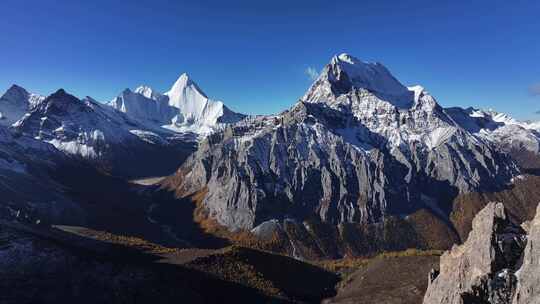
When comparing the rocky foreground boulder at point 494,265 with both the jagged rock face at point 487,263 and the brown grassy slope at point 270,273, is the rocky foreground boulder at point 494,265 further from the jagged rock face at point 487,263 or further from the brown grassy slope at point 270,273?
the brown grassy slope at point 270,273

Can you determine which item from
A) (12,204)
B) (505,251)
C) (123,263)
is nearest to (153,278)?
(123,263)

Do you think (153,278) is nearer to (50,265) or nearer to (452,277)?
(50,265)

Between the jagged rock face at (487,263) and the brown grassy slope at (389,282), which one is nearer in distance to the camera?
the jagged rock face at (487,263)

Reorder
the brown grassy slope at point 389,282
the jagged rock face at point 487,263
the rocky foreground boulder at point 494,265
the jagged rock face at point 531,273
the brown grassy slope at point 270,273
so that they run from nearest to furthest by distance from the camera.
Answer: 1. the jagged rock face at point 531,273
2. the rocky foreground boulder at point 494,265
3. the jagged rock face at point 487,263
4. the brown grassy slope at point 389,282
5. the brown grassy slope at point 270,273

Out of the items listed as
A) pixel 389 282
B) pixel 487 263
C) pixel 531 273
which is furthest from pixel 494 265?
pixel 389 282

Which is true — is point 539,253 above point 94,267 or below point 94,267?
above

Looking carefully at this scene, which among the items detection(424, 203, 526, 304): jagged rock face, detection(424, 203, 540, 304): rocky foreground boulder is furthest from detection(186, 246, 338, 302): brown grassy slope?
detection(424, 203, 526, 304): jagged rock face

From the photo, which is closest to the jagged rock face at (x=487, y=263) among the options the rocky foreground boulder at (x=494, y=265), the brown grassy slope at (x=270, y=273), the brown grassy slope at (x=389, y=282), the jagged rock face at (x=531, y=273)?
the rocky foreground boulder at (x=494, y=265)
